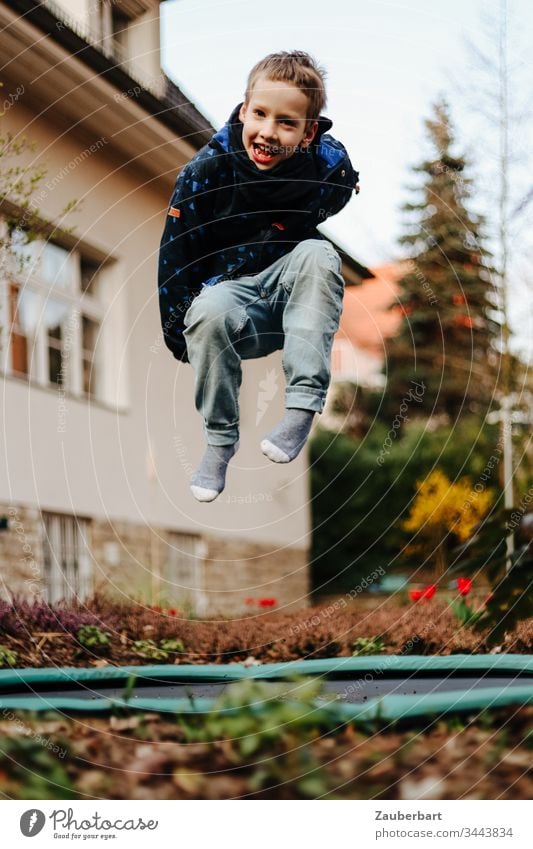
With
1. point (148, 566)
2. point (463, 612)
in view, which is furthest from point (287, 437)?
point (148, 566)

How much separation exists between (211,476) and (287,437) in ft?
1.60

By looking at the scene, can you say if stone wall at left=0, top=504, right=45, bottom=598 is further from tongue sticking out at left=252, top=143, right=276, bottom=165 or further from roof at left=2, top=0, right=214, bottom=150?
tongue sticking out at left=252, top=143, right=276, bottom=165

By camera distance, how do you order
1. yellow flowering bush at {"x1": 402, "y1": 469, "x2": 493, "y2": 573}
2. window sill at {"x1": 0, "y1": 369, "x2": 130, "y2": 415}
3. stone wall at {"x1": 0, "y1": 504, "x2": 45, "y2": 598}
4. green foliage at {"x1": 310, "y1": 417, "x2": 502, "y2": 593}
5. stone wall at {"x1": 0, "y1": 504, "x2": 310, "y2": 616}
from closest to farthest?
window sill at {"x1": 0, "y1": 369, "x2": 130, "y2": 415} → stone wall at {"x1": 0, "y1": 504, "x2": 45, "y2": 598} → stone wall at {"x1": 0, "y1": 504, "x2": 310, "y2": 616} → yellow flowering bush at {"x1": 402, "y1": 469, "x2": 493, "y2": 573} → green foliage at {"x1": 310, "y1": 417, "x2": 502, "y2": 593}

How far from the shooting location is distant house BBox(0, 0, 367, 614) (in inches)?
254

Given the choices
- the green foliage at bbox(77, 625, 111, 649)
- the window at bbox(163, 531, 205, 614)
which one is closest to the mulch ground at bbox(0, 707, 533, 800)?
the green foliage at bbox(77, 625, 111, 649)

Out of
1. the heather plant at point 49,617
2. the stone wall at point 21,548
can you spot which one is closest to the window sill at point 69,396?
the stone wall at point 21,548

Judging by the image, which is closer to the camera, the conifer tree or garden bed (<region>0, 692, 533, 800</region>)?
garden bed (<region>0, 692, 533, 800</region>)

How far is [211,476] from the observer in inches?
210

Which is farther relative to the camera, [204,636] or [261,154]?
[204,636]

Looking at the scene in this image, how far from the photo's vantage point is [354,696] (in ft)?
15.5

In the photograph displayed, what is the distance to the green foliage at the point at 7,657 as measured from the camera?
5.49m

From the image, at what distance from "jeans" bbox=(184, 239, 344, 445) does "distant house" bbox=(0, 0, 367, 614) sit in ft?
2.18

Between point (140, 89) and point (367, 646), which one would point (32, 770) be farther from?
point (140, 89)
